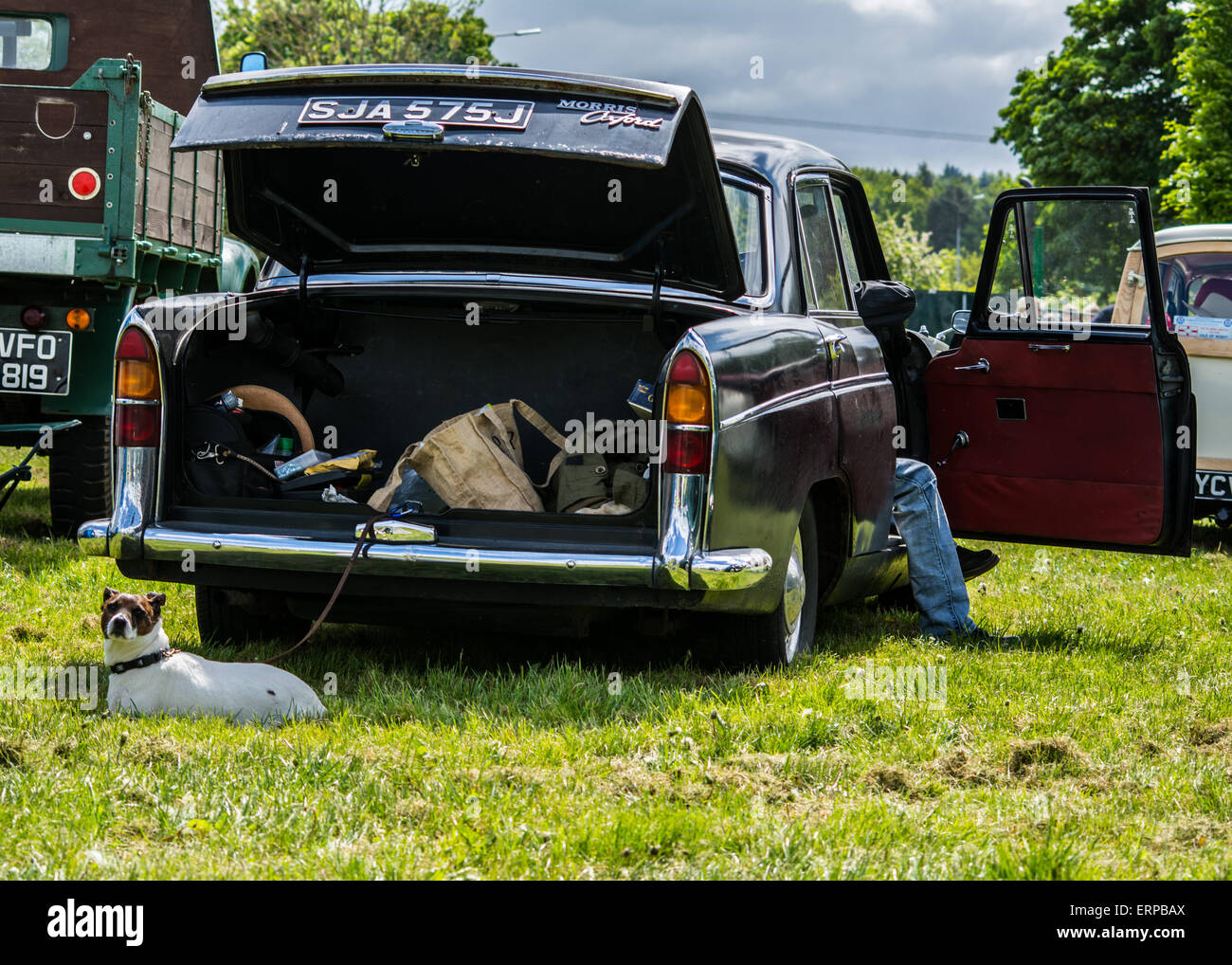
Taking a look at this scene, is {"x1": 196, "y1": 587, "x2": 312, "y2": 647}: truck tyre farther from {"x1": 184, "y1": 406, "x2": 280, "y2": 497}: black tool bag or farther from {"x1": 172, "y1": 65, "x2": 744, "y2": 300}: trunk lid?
{"x1": 172, "y1": 65, "x2": 744, "y2": 300}: trunk lid

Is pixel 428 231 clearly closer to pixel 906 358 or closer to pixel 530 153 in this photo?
pixel 530 153

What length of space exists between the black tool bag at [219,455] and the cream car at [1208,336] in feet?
20.5

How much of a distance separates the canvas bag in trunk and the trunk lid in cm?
67

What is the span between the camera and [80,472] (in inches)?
297

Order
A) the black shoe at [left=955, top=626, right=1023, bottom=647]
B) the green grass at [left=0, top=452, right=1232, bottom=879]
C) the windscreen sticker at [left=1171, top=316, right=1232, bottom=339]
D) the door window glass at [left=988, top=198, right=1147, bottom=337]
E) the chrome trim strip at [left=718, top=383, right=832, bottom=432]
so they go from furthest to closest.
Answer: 1. the windscreen sticker at [left=1171, top=316, right=1232, bottom=339]
2. the door window glass at [left=988, top=198, right=1147, bottom=337]
3. the black shoe at [left=955, top=626, right=1023, bottom=647]
4. the chrome trim strip at [left=718, top=383, right=832, bottom=432]
5. the green grass at [left=0, top=452, right=1232, bottom=879]

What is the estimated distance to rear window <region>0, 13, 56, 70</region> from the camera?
33.9 ft

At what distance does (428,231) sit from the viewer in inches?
215

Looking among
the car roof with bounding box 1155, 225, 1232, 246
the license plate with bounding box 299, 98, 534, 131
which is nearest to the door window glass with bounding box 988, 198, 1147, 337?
the license plate with bounding box 299, 98, 534, 131

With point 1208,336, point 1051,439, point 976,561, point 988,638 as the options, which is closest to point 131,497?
point 988,638

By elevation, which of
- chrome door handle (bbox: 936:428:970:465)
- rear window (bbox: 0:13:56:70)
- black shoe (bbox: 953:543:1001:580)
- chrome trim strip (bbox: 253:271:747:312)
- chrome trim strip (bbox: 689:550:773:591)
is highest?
rear window (bbox: 0:13:56:70)

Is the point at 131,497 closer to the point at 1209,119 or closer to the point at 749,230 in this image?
the point at 749,230

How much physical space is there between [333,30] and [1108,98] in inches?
714
